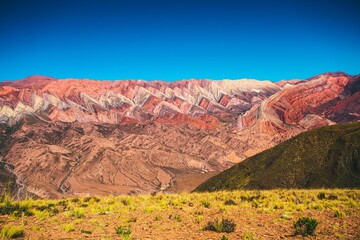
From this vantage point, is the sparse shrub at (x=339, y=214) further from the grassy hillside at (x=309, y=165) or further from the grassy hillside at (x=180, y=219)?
the grassy hillside at (x=309, y=165)

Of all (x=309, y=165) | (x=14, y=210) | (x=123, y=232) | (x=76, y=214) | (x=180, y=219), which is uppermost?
(x=309, y=165)

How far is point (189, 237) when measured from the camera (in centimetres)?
1236

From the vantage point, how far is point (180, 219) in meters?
15.4

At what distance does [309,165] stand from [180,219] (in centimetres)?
4446

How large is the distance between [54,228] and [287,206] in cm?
1136

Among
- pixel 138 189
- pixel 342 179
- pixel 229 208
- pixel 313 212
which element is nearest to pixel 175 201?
pixel 229 208

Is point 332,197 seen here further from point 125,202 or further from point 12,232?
point 12,232

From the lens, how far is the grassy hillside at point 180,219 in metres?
12.6

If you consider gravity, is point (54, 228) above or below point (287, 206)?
below

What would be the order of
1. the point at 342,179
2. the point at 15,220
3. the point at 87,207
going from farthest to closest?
the point at 342,179
the point at 87,207
the point at 15,220

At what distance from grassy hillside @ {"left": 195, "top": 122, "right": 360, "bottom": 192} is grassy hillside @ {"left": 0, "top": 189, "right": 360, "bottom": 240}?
32024mm

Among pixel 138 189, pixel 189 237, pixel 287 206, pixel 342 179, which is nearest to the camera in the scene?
pixel 189 237

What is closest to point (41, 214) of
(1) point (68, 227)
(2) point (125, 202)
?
(1) point (68, 227)

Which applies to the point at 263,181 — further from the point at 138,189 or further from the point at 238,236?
the point at 138,189
